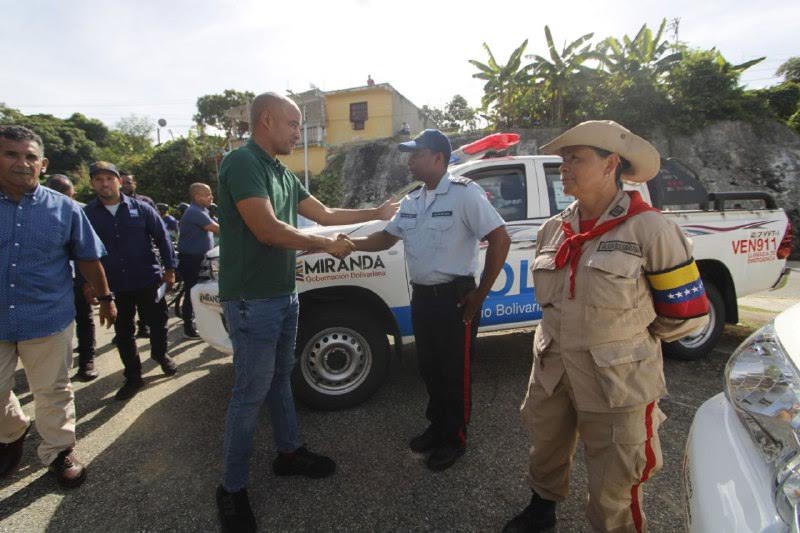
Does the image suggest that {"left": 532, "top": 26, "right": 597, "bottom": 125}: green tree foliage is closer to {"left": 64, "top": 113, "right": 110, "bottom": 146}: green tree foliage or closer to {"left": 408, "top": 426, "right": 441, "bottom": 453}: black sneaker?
{"left": 408, "top": 426, "right": 441, "bottom": 453}: black sneaker

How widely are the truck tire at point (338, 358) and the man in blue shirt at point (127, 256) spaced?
5.55ft

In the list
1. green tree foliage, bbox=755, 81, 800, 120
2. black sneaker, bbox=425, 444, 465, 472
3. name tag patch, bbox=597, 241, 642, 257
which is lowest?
black sneaker, bbox=425, 444, 465, 472

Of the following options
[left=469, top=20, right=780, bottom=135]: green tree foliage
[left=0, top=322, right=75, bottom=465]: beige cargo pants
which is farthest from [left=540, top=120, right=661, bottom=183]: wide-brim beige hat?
[left=469, top=20, right=780, bottom=135]: green tree foliage

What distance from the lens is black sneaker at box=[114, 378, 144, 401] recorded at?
140 inches

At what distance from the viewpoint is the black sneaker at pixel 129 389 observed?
11.7 ft

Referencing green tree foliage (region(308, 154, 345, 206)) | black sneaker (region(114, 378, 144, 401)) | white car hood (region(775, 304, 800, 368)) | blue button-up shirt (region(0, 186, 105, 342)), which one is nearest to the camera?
white car hood (region(775, 304, 800, 368))

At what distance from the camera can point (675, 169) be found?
411 cm

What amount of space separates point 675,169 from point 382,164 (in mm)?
17017

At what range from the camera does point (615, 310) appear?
4.98 feet

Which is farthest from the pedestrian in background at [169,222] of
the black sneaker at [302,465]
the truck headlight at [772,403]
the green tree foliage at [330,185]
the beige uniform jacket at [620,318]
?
the green tree foliage at [330,185]

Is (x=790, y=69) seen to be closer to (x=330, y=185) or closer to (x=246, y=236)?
(x=330, y=185)

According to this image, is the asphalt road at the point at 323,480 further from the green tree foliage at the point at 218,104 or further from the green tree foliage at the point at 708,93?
the green tree foliage at the point at 218,104

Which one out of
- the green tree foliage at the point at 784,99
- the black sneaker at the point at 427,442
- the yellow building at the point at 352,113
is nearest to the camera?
the black sneaker at the point at 427,442

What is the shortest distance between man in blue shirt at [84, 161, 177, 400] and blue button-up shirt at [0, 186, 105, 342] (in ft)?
3.90
